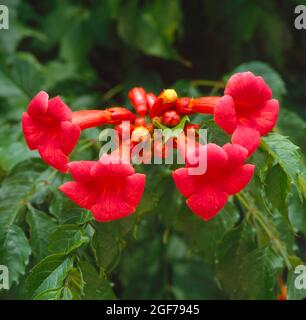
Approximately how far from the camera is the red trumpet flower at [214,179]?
1.90 m

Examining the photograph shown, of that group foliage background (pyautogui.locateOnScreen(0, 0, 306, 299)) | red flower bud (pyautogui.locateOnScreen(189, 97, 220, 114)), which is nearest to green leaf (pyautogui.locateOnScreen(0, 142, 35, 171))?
foliage background (pyautogui.locateOnScreen(0, 0, 306, 299))

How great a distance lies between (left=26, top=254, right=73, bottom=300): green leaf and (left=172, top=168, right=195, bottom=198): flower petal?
0.44 meters

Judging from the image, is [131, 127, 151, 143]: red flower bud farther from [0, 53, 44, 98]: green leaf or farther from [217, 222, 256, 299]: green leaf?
[0, 53, 44, 98]: green leaf

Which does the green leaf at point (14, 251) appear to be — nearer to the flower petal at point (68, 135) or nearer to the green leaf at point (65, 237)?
the green leaf at point (65, 237)

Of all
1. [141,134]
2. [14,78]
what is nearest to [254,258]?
[141,134]

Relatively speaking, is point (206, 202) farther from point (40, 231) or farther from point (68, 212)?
point (40, 231)

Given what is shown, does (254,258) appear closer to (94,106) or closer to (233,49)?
(94,106)

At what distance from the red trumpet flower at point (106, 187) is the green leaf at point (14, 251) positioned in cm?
40

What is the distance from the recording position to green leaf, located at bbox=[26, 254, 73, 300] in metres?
1.94

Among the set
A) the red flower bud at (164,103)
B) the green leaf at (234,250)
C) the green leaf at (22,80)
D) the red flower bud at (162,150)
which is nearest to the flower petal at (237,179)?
the red flower bud at (162,150)

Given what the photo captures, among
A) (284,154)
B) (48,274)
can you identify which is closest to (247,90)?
(284,154)

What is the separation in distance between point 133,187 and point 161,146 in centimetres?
21

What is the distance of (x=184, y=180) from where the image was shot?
6.26 ft

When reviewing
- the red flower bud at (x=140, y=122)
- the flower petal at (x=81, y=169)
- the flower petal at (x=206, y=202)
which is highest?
the red flower bud at (x=140, y=122)
